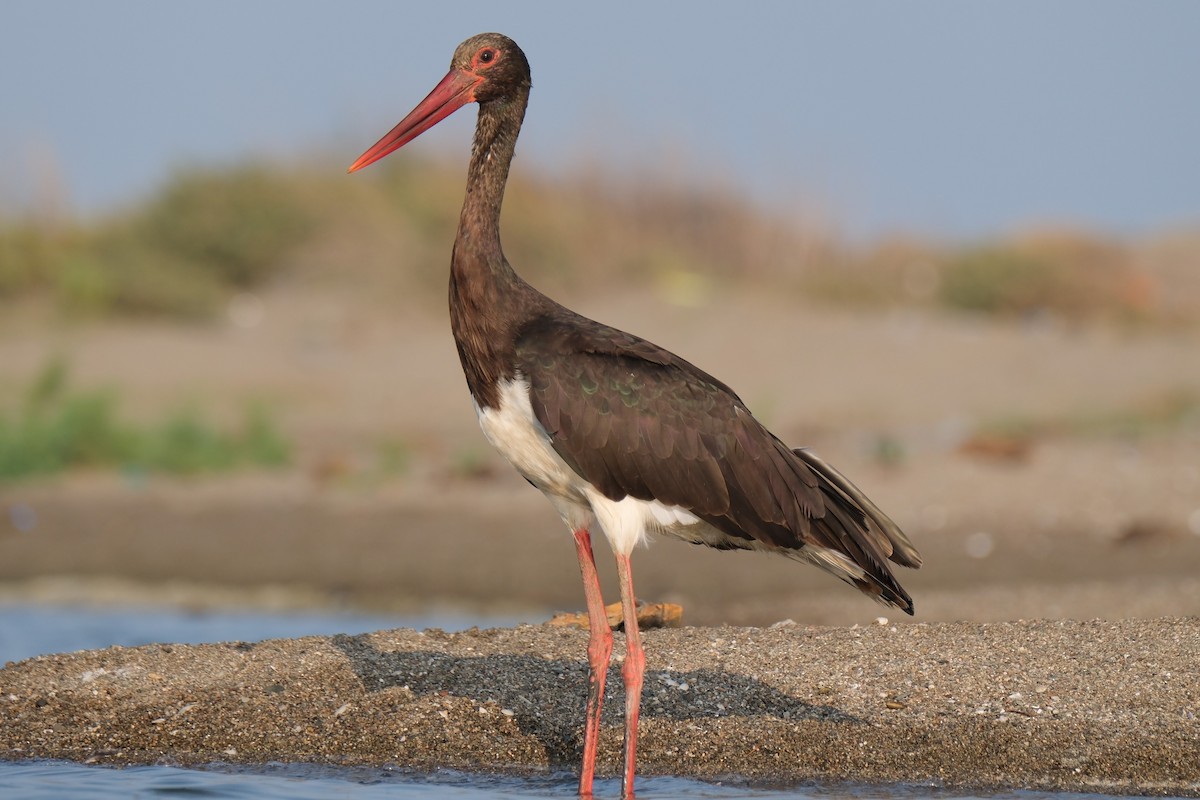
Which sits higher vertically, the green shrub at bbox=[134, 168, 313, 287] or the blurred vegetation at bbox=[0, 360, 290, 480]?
the green shrub at bbox=[134, 168, 313, 287]

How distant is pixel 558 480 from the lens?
237 inches

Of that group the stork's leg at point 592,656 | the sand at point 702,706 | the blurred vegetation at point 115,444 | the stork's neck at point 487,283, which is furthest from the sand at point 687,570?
the stork's neck at point 487,283

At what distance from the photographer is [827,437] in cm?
1662

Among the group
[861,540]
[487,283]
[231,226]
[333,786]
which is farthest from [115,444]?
[861,540]

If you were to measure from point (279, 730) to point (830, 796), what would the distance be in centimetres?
221

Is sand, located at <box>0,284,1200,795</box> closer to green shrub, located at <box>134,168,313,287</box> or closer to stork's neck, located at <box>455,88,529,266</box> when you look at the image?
green shrub, located at <box>134,168,313,287</box>

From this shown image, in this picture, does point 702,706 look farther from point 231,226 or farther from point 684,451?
point 231,226

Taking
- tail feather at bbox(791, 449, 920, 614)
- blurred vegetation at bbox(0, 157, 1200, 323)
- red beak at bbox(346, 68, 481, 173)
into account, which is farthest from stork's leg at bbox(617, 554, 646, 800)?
blurred vegetation at bbox(0, 157, 1200, 323)

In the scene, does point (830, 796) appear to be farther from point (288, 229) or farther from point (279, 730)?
point (288, 229)

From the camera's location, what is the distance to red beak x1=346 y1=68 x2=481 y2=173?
634cm

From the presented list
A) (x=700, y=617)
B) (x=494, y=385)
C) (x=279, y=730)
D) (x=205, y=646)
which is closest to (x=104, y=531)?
(x=700, y=617)

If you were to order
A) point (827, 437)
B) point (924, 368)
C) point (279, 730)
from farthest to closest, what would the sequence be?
1. point (924, 368)
2. point (827, 437)
3. point (279, 730)

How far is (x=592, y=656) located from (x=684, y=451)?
3.01 feet

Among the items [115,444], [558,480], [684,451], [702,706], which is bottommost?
[702,706]
